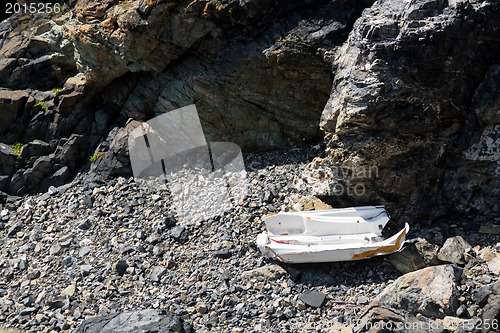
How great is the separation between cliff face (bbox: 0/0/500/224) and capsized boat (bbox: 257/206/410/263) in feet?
2.21

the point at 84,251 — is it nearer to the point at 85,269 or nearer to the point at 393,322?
the point at 85,269

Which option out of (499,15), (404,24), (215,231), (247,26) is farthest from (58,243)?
(499,15)

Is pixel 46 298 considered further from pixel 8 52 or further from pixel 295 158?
pixel 8 52

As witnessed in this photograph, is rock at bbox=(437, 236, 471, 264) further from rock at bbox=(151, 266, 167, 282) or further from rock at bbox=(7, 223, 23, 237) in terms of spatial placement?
rock at bbox=(7, 223, 23, 237)

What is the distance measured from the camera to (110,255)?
41.7ft

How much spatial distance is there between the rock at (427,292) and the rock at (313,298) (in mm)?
1291

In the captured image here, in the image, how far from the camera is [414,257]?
10523mm

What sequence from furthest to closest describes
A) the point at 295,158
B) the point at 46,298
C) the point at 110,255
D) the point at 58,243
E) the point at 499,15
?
the point at 295,158
the point at 58,243
the point at 110,255
the point at 46,298
the point at 499,15

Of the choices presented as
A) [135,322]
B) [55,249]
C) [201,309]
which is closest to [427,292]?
[201,309]

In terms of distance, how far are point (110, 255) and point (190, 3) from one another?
8.46 metres

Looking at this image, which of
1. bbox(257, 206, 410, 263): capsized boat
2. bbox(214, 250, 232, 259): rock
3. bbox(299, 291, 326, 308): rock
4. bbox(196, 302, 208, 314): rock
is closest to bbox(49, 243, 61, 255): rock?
bbox(214, 250, 232, 259): rock

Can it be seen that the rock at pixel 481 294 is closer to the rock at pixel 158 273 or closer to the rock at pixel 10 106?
the rock at pixel 158 273

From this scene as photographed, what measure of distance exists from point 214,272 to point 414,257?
519 centimetres

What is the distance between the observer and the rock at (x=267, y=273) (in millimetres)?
10969
